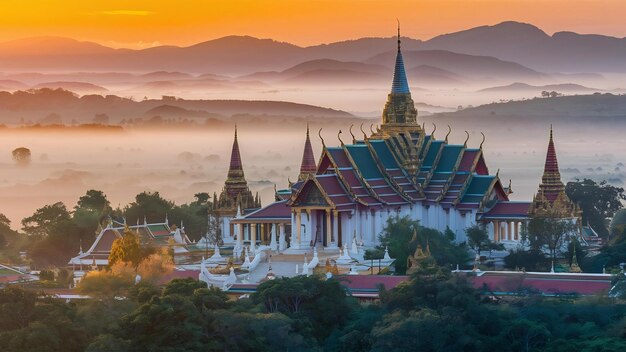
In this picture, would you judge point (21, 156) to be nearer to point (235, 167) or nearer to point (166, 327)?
point (235, 167)

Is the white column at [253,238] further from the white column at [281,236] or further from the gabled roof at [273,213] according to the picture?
the white column at [281,236]

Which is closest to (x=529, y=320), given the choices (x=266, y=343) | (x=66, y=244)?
(x=266, y=343)

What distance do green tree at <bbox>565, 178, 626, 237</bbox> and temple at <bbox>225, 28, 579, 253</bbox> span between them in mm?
10126

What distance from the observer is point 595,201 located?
79188 millimetres

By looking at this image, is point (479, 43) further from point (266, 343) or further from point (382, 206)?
point (266, 343)

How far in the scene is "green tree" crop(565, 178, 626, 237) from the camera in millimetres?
77375

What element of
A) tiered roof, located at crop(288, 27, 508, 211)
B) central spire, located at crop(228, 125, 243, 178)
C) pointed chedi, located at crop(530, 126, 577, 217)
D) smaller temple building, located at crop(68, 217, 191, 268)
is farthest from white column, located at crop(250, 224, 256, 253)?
pointed chedi, located at crop(530, 126, 577, 217)

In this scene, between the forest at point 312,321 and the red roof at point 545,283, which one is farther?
the red roof at point 545,283

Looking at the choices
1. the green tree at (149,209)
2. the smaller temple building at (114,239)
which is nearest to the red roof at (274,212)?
the smaller temple building at (114,239)

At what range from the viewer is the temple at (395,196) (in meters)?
63.0

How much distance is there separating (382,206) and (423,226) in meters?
1.40

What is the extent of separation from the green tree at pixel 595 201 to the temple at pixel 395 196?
10.1 m

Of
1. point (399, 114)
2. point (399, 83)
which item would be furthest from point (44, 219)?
point (399, 114)

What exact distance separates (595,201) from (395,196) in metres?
16.7
